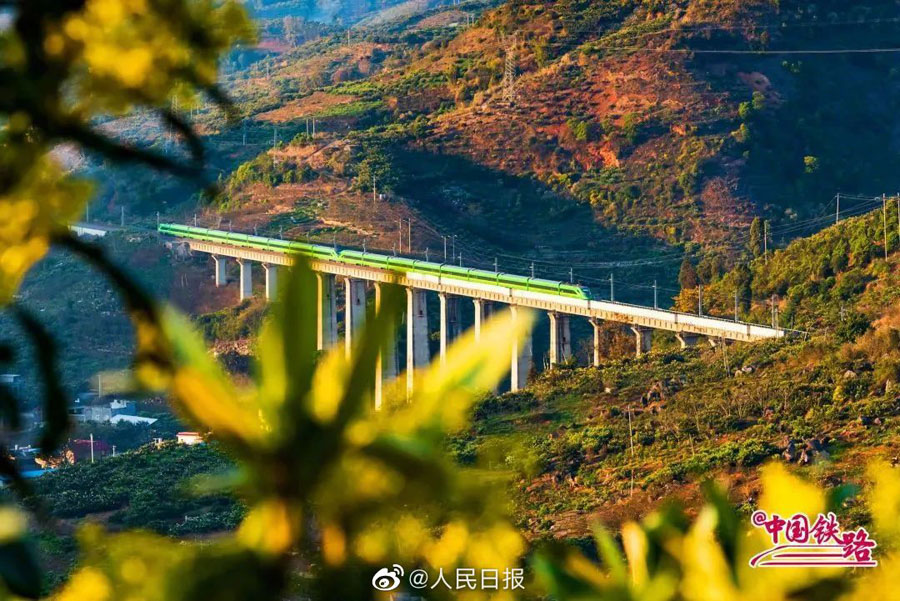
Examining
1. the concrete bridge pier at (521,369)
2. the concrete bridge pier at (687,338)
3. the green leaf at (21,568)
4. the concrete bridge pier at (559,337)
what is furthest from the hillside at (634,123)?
the green leaf at (21,568)

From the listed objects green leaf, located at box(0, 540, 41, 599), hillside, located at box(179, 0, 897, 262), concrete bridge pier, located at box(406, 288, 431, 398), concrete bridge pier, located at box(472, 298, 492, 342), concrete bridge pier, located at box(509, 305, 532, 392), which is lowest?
green leaf, located at box(0, 540, 41, 599)

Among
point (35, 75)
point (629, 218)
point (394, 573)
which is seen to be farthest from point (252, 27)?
point (629, 218)

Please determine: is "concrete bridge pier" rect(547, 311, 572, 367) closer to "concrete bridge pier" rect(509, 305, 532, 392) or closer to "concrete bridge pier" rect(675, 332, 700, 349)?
"concrete bridge pier" rect(509, 305, 532, 392)

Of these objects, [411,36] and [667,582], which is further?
[411,36]

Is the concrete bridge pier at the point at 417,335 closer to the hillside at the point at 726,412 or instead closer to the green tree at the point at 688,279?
the green tree at the point at 688,279

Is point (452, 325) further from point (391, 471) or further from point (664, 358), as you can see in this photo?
point (391, 471)

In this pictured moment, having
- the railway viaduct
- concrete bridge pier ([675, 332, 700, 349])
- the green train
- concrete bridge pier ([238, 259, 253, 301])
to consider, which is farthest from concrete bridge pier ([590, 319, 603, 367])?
concrete bridge pier ([238, 259, 253, 301])
